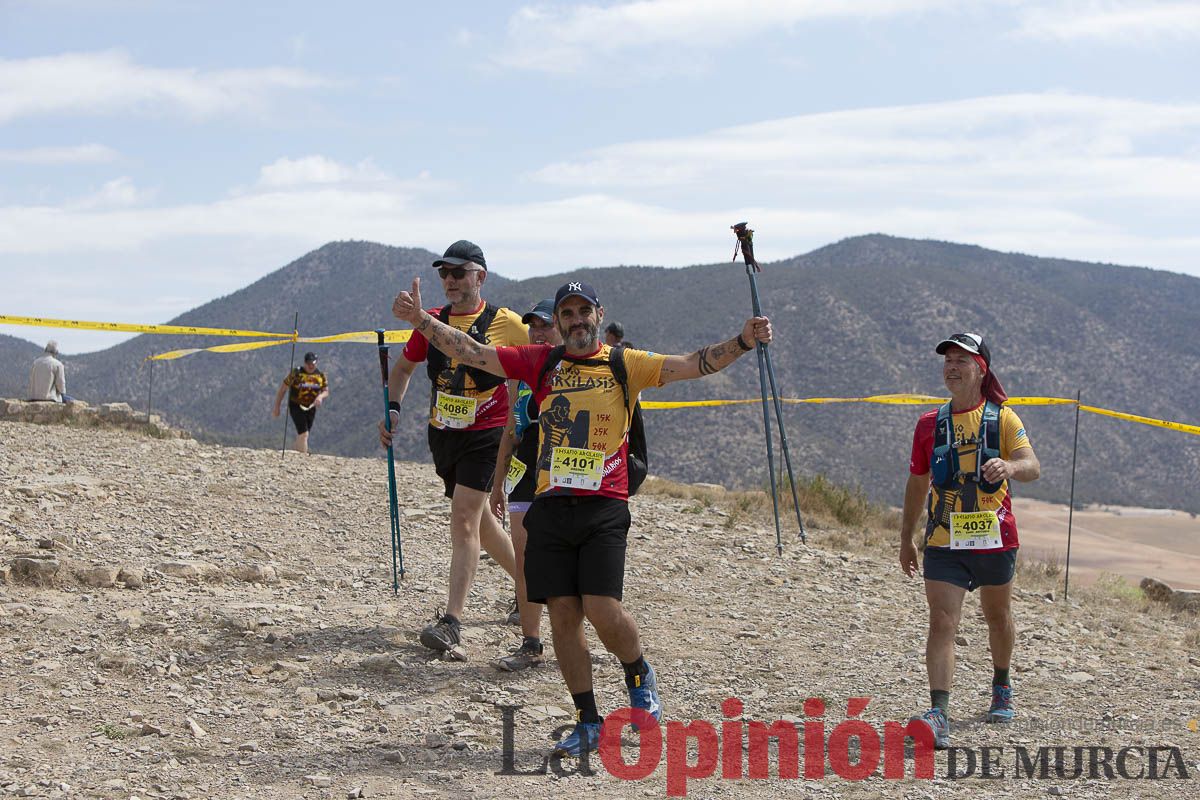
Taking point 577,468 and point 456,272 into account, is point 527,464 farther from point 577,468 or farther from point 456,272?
point 577,468

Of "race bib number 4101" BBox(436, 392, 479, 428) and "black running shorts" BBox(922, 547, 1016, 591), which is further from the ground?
"race bib number 4101" BBox(436, 392, 479, 428)

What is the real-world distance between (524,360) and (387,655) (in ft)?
7.06

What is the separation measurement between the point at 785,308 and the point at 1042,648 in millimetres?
58511

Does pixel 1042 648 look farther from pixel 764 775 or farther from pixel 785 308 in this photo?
pixel 785 308

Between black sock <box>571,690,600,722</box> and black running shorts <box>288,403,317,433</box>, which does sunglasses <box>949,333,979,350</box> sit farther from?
black running shorts <box>288,403,317,433</box>

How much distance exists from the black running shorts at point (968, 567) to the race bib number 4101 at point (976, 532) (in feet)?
0.16

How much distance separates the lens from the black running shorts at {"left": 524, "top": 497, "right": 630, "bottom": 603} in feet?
17.5

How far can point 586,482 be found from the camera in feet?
17.6

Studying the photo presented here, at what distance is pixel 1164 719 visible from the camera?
688 cm

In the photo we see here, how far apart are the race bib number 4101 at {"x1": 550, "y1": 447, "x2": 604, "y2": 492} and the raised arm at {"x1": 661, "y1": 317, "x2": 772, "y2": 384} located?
468mm

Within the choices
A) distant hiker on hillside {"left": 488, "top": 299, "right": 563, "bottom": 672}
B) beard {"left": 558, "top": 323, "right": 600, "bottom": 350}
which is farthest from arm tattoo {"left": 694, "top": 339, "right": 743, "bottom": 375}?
distant hiker on hillside {"left": 488, "top": 299, "right": 563, "bottom": 672}

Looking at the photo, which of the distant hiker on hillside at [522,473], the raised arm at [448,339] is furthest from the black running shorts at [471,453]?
the raised arm at [448,339]

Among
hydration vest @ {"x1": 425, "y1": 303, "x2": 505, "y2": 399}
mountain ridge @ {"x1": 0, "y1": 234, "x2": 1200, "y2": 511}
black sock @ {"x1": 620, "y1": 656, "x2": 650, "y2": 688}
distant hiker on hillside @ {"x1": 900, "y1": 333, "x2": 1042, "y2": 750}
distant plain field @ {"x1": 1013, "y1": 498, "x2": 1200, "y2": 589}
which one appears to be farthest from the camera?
mountain ridge @ {"x1": 0, "y1": 234, "x2": 1200, "y2": 511}

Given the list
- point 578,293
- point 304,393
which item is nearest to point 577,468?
point 578,293
